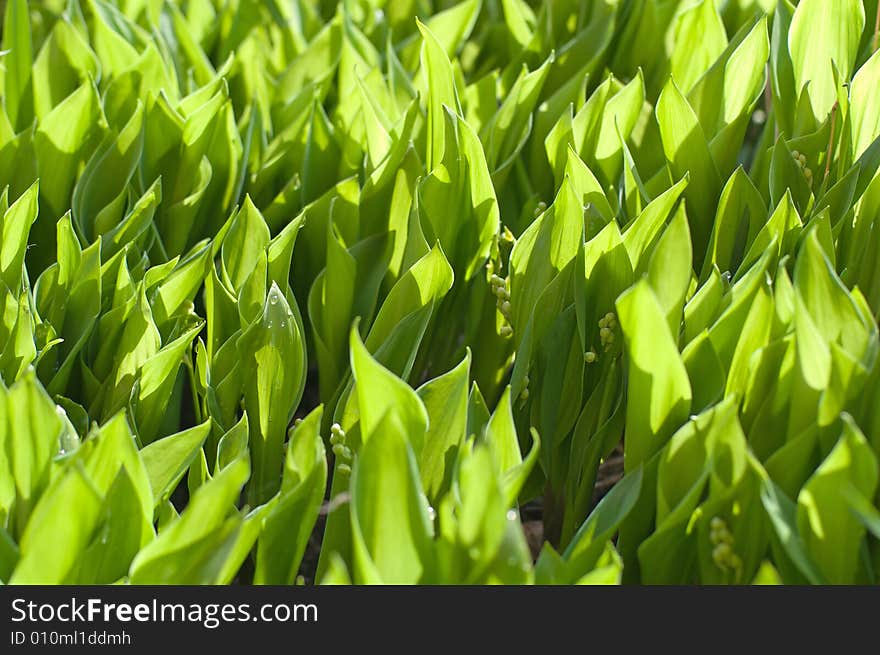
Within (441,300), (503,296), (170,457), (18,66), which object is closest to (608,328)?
(503,296)

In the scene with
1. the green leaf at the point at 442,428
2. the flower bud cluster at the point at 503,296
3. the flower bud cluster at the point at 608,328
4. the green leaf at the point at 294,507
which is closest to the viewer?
the green leaf at the point at 294,507

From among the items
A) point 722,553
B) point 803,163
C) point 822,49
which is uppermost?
point 822,49

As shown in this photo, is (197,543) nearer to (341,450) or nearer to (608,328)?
(341,450)

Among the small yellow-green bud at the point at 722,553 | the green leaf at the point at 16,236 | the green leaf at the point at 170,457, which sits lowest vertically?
the small yellow-green bud at the point at 722,553

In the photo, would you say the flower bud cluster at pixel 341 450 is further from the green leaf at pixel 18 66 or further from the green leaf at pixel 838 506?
the green leaf at pixel 18 66

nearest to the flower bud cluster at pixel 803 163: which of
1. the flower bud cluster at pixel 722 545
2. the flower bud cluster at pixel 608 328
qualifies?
the flower bud cluster at pixel 608 328

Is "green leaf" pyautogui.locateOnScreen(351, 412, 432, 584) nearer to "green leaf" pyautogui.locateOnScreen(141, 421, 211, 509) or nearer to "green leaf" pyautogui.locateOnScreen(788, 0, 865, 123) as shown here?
"green leaf" pyautogui.locateOnScreen(141, 421, 211, 509)

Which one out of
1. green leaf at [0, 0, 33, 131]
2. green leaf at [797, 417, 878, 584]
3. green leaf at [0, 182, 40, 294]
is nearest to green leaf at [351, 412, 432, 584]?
green leaf at [797, 417, 878, 584]

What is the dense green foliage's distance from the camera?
3.54 feet

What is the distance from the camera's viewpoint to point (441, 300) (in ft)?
5.13

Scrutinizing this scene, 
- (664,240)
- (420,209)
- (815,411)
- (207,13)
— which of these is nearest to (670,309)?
(664,240)

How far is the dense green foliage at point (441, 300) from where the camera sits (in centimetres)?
108

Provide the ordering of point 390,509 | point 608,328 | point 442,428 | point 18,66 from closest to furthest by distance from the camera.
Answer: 1. point 390,509
2. point 442,428
3. point 608,328
4. point 18,66

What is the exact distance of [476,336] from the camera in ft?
5.41
